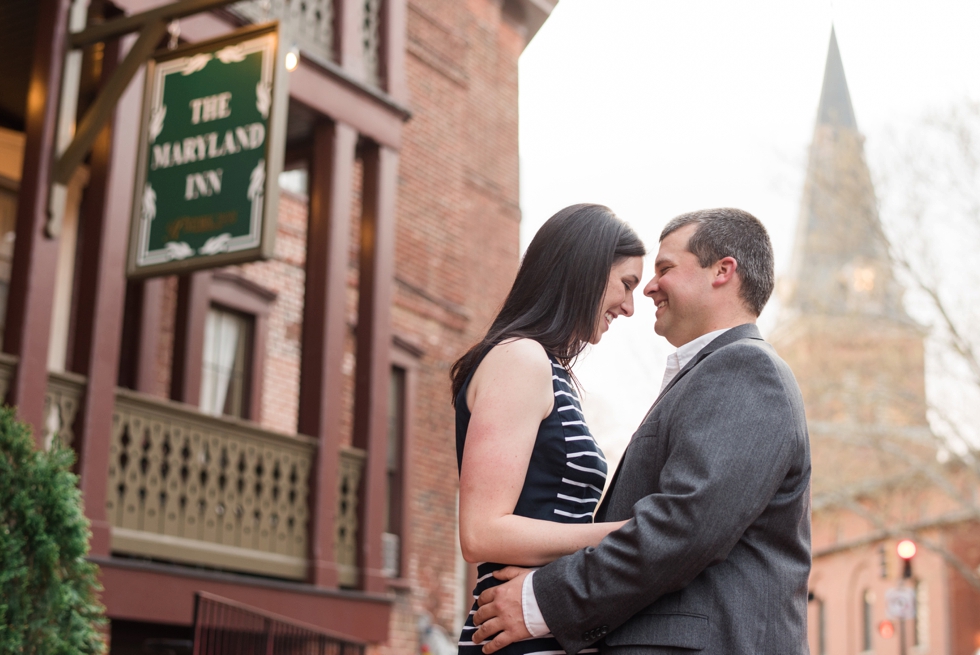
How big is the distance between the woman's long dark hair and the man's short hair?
7.4 inches

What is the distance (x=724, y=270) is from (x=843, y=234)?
24.5 metres

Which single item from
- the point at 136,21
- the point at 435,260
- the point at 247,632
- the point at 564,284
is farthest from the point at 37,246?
the point at 435,260

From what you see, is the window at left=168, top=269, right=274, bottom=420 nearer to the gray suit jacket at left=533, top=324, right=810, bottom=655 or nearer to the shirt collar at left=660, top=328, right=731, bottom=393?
the shirt collar at left=660, top=328, right=731, bottom=393

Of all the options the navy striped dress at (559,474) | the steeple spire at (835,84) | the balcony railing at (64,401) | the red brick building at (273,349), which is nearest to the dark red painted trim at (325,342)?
the red brick building at (273,349)

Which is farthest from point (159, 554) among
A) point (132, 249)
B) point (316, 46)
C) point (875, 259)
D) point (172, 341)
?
point (875, 259)

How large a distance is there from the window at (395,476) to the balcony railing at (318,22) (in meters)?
4.01

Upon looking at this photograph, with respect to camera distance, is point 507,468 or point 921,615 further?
point 921,615

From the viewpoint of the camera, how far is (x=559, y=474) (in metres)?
2.75

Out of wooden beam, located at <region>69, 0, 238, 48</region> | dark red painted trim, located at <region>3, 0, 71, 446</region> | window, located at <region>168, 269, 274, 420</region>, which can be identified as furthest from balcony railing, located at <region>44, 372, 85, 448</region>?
window, located at <region>168, 269, 274, 420</region>

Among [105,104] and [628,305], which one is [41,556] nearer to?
[105,104]

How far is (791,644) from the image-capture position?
2496mm

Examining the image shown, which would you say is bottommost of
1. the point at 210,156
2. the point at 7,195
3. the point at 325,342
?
the point at 325,342

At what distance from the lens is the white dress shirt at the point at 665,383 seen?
2.53 metres

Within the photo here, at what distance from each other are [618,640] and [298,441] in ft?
26.2
